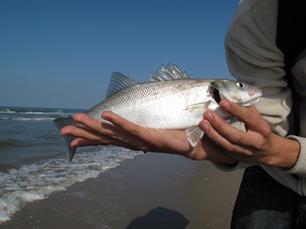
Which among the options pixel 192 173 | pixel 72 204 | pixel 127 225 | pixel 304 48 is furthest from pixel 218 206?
pixel 304 48

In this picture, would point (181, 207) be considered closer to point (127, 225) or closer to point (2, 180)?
point (127, 225)

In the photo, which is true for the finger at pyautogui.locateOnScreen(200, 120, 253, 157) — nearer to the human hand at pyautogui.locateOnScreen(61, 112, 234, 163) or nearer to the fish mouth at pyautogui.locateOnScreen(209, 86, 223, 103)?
the human hand at pyautogui.locateOnScreen(61, 112, 234, 163)

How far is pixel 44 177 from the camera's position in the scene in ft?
24.7

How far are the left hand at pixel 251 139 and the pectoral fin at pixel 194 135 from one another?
30 cm

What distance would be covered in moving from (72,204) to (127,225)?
1214 mm

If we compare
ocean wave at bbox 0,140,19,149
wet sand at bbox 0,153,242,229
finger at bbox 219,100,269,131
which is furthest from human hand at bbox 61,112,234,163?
ocean wave at bbox 0,140,19,149

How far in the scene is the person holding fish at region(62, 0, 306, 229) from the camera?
83.1 inches

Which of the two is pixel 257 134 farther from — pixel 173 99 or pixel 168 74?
pixel 168 74

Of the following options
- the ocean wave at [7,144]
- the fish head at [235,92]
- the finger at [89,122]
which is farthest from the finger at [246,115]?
the ocean wave at [7,144]

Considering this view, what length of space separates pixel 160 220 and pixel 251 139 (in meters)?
3.33

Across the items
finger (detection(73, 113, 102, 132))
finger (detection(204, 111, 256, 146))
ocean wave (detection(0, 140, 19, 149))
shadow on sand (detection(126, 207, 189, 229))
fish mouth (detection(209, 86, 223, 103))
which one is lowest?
ocean wave (detection(0, 140, 19, 149))

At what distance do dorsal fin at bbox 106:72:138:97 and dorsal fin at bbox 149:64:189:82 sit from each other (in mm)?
181

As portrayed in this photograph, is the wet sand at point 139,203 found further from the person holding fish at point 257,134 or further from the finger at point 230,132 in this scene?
the finger at point 230,132

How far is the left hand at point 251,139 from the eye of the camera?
196 cm
